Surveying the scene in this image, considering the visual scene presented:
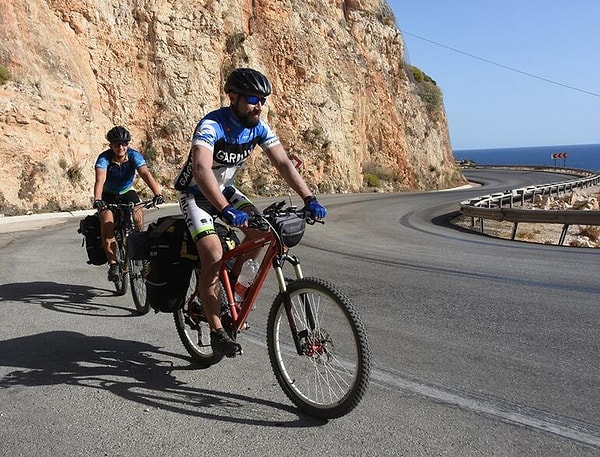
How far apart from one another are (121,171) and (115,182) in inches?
6.6

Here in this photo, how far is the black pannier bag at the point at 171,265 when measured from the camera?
4.77m

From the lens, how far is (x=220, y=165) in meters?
4.64

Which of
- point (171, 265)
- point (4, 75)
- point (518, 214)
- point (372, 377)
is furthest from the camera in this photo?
point (4, 75)

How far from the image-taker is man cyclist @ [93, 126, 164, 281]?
7383 mm

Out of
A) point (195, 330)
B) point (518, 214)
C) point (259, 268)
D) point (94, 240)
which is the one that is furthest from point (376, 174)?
point (259, 268)

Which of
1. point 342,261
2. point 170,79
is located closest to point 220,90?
point 170,79

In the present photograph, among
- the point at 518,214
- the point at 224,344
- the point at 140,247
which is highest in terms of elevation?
the point at 140,247

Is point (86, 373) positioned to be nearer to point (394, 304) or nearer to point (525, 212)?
point (394, 304)

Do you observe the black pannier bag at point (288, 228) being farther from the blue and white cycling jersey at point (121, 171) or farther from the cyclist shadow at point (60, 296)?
the blue and white cycling jersey at point (121, 171)

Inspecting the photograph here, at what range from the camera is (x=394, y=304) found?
6723mm

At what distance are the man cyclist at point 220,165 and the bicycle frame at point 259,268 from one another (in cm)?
9

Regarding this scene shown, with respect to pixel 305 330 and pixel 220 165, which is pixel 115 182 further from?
pixel 305 330

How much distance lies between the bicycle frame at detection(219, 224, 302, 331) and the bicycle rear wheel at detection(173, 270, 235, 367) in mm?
447

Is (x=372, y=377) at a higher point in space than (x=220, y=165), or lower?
lower
